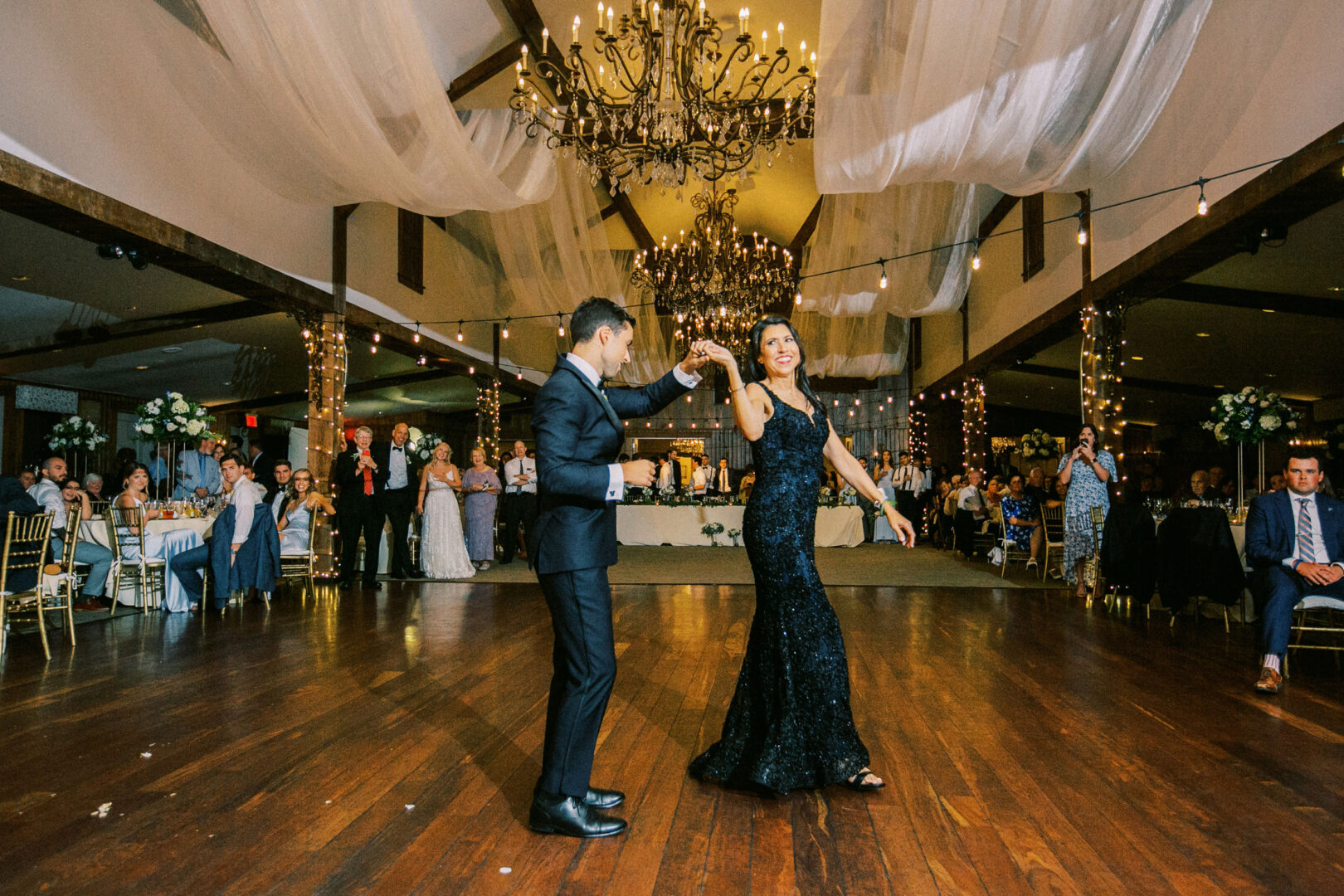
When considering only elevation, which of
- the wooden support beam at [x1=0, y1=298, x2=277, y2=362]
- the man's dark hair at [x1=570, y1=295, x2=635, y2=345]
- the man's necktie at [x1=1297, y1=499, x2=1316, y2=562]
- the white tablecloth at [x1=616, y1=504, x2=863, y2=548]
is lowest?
the white tablecloth at [x1=616, y1=504, x2=863, y2=548]

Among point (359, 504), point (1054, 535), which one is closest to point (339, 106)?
point (359, 504)

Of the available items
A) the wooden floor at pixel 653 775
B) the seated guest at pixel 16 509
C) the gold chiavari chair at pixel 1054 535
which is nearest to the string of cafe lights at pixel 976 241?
the gold chiavari chair at pixel 1054 535

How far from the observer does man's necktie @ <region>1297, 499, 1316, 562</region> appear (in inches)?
166

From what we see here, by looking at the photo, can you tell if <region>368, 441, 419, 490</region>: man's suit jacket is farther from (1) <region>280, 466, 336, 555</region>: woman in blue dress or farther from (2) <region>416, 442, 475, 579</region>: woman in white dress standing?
(1) <region>280, 466, 336, 555</region>: woman in blue dress

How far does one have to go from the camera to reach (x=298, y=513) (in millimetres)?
7832

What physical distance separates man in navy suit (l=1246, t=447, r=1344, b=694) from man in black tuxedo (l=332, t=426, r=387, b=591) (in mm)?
6728

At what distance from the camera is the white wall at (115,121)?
15.9 feet

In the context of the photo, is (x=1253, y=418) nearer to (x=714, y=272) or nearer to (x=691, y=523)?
(x=714, y=272)

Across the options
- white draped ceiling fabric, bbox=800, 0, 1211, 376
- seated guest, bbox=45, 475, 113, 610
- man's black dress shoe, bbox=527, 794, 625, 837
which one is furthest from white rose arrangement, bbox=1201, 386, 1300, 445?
seated guest, bbox=45, 475, 113, 610

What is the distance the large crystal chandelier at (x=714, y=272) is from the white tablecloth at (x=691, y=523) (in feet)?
9.60

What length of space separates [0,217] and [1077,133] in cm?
756

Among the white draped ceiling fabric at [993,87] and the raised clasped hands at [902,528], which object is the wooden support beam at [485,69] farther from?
the raised clasped hands at [902,528]

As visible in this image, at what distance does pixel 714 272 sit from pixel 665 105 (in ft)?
15.4

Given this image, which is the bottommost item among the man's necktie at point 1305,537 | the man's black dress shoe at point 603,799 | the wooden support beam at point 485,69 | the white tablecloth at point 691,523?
the man's black dress shoe at point 603,799
